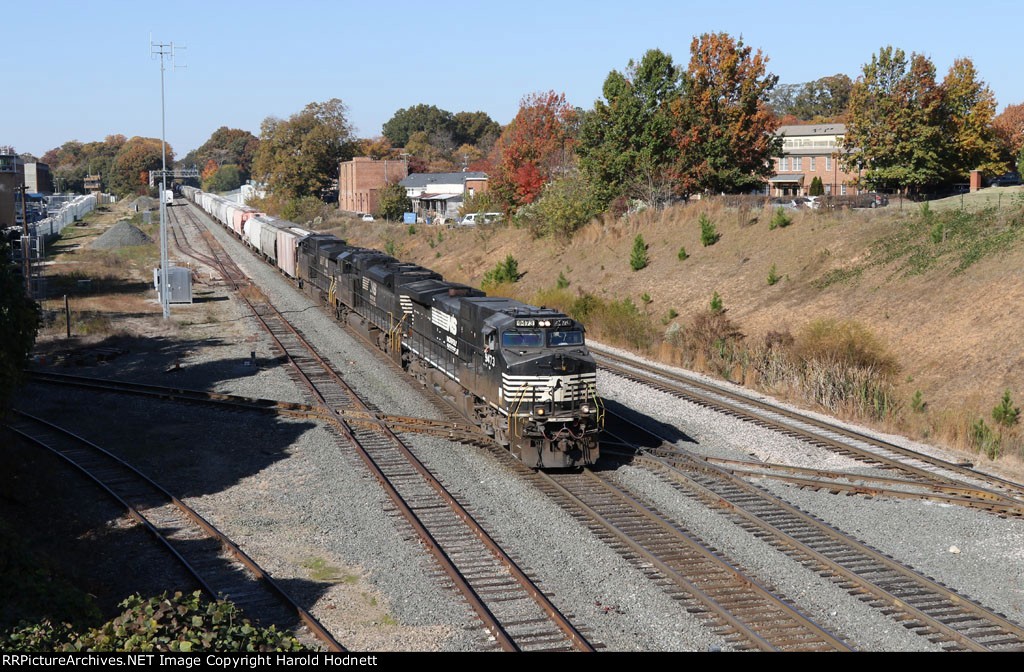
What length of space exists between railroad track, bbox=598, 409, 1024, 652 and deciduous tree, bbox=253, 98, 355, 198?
338 ft

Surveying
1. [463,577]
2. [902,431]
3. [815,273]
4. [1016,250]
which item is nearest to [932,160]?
[815,273]

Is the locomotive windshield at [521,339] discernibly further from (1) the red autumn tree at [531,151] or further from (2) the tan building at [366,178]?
(2) the tan building at [366,178]

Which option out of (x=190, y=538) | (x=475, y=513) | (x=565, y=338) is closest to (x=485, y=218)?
(x=565, y=338)

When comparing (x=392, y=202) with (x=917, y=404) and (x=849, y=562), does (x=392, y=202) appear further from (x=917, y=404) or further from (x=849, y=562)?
(x=849, y=562)

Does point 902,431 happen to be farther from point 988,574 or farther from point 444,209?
point 444,209

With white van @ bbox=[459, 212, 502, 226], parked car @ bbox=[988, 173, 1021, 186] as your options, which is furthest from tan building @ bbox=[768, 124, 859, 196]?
white van @ bbox=[459, 212, 502, 226]

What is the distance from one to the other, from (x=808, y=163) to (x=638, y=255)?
2082 inches

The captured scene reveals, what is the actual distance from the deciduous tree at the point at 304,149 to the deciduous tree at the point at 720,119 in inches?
2850

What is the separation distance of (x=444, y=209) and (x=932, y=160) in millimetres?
57302

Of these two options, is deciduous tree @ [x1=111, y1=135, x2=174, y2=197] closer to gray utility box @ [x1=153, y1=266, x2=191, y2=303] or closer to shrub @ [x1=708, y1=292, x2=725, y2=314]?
gray utility box @ [x1=153, y1=266, x2=191, y2=303]

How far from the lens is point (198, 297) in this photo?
47.3 metres

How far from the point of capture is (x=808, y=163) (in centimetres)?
9119

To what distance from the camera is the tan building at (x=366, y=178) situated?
4370 inches

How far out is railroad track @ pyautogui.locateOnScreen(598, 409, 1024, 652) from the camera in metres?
12.0
